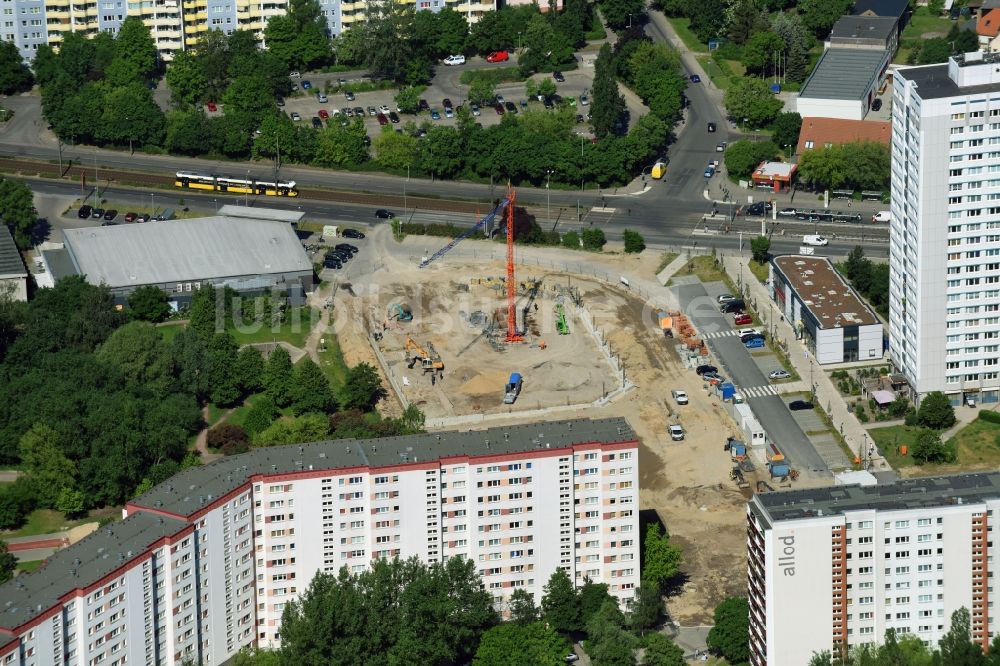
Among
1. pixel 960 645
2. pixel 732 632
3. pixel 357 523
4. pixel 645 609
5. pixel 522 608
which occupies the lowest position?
pixel 522 608

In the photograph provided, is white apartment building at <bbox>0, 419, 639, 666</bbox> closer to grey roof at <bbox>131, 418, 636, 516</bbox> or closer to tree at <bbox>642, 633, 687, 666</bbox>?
grey roof at <bbox>131, 418, 636, 516</bbox>

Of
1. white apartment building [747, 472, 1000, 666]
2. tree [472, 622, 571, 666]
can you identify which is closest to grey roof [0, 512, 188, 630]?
tree [472, 622, 571, 666]

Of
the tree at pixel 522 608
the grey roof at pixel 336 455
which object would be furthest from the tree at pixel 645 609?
the grey roof at pixel 336 455

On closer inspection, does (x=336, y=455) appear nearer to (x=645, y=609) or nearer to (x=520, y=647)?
(x=520, y=647)

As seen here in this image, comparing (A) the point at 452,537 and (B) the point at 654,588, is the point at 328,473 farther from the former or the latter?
(B) the point at 654,588

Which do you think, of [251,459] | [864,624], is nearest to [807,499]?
[864,624]

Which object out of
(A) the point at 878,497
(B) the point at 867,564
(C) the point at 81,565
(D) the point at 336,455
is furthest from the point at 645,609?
(C) the point at 81,565
